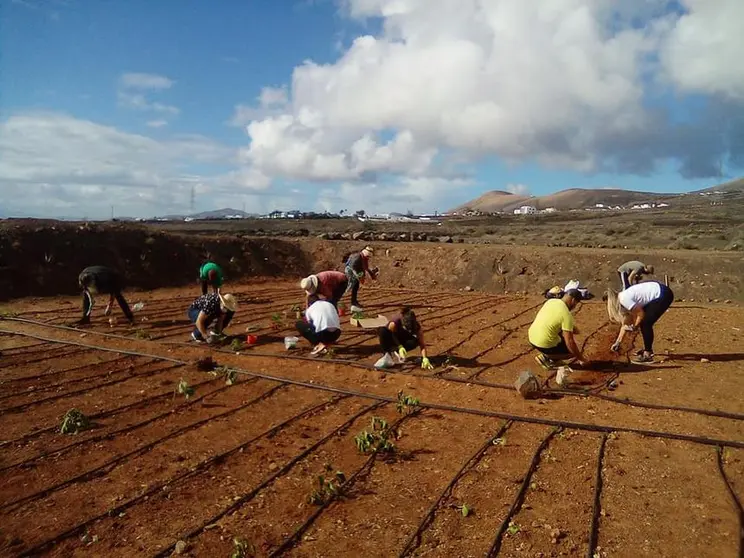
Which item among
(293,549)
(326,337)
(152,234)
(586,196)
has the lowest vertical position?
(293,549)

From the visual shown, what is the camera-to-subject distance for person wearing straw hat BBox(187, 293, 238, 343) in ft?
23.5

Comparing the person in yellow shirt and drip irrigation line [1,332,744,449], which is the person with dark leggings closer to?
drip irrigation line [1,332,744,449]

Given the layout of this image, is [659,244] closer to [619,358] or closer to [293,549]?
[619,358]

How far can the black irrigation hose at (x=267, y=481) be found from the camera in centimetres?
305

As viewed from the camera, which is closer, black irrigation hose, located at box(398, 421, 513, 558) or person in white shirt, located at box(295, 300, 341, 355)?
black irrigation hose, located at box(398, 421, 513, 558)

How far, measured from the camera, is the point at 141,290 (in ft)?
43.4

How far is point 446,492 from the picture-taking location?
3.55 m

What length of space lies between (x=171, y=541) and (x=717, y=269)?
1436 centimetres

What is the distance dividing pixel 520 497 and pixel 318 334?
366cm

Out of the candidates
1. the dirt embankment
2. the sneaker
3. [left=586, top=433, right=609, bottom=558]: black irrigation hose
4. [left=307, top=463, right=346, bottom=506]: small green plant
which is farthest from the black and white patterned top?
the dirt embankment

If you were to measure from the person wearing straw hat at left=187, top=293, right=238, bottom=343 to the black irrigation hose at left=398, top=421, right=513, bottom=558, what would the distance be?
163 inches

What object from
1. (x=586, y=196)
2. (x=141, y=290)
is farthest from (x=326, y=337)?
(x=586, y=196)

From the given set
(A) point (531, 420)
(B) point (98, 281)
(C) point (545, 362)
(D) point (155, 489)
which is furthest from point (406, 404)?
(B) point (98, 281)

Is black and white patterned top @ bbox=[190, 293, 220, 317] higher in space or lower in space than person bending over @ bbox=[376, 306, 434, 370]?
higher
